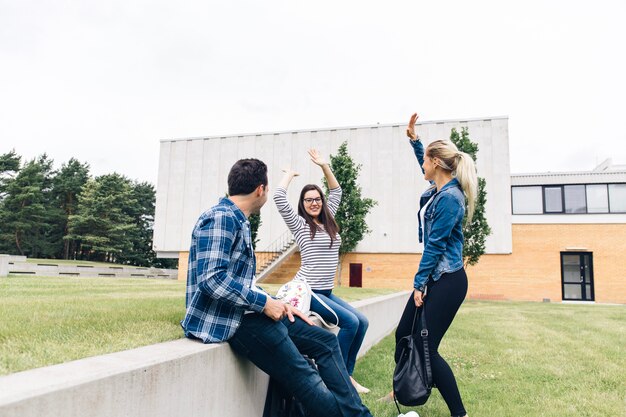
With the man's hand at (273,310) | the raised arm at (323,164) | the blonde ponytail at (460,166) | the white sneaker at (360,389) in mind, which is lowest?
the white sneaker at (360,389)

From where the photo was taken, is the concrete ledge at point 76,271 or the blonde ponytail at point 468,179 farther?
the concrete ledge at point 76,271

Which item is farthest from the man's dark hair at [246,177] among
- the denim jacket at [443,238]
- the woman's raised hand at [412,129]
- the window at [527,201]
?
the window at [527,201]

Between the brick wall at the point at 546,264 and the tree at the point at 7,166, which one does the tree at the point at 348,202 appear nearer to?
the brick wall at the point at 546,264

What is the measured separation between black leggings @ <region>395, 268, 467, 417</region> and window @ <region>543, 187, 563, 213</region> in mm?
25562

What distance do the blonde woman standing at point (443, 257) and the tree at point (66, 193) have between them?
55.7 meters

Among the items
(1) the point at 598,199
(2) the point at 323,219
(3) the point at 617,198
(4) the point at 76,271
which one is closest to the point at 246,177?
(2) the point at 323,219

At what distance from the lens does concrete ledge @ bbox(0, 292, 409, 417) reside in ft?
5.41

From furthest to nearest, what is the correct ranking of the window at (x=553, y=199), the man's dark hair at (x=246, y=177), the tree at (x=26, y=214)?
1. the tree at (x=26, y=214)
2. the window at (x=553, y=199)
3. the man's dark hair at (x=246, y=177)

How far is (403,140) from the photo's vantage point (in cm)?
2766

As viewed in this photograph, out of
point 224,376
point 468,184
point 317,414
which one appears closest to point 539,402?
point 468,184

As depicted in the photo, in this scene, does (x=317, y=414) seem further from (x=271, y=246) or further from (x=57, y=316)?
(x=271, y=246)

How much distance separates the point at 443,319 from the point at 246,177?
1818mm

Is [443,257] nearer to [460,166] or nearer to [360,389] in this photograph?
[460,166]

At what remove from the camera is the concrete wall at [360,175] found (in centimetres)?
2616
